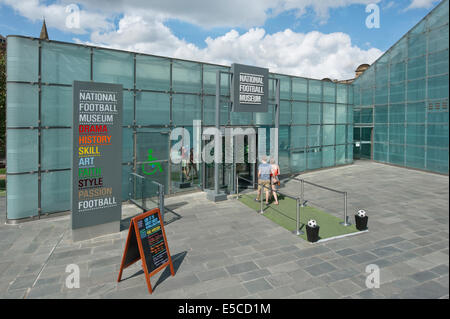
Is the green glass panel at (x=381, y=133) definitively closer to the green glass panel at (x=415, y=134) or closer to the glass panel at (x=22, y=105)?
the green glass panel at (x=415, y=134)

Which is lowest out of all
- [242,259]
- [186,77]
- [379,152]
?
[242,259]

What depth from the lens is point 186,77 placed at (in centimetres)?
1262

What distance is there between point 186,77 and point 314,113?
30.7ft

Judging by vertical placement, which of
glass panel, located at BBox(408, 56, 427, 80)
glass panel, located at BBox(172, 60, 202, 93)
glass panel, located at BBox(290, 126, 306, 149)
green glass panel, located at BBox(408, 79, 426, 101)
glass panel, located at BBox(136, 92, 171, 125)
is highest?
glass panel, located at BBox(408, 56, 427, 80)

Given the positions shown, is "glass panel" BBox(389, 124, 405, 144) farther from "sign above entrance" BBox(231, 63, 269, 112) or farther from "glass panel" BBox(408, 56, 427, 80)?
"sign above entrance" BBox(231, 63, 269, 112)

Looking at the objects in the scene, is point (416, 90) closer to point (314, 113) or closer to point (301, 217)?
point (314, 113)

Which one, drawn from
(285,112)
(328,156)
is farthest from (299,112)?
(328,156)

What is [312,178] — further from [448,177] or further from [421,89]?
[448,177]

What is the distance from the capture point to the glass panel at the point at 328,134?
63.4 ft

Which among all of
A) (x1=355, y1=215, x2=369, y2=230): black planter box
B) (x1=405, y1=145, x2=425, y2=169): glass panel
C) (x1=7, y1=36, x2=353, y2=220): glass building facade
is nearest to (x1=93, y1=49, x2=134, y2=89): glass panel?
(x1=7, y1=36, x2=353, y2=220): glass building facade

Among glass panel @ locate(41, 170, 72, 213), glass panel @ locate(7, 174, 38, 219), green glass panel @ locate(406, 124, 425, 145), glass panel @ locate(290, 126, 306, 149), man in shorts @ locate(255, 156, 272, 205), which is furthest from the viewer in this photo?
green glass panel @ locate(406, 124, 425, 145)

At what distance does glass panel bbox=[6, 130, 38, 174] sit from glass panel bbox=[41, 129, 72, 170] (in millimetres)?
246

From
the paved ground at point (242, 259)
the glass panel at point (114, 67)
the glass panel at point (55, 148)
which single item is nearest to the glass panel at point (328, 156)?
the paved ground at point (242, 259)

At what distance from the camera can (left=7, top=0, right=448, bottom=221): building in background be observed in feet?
30.3
